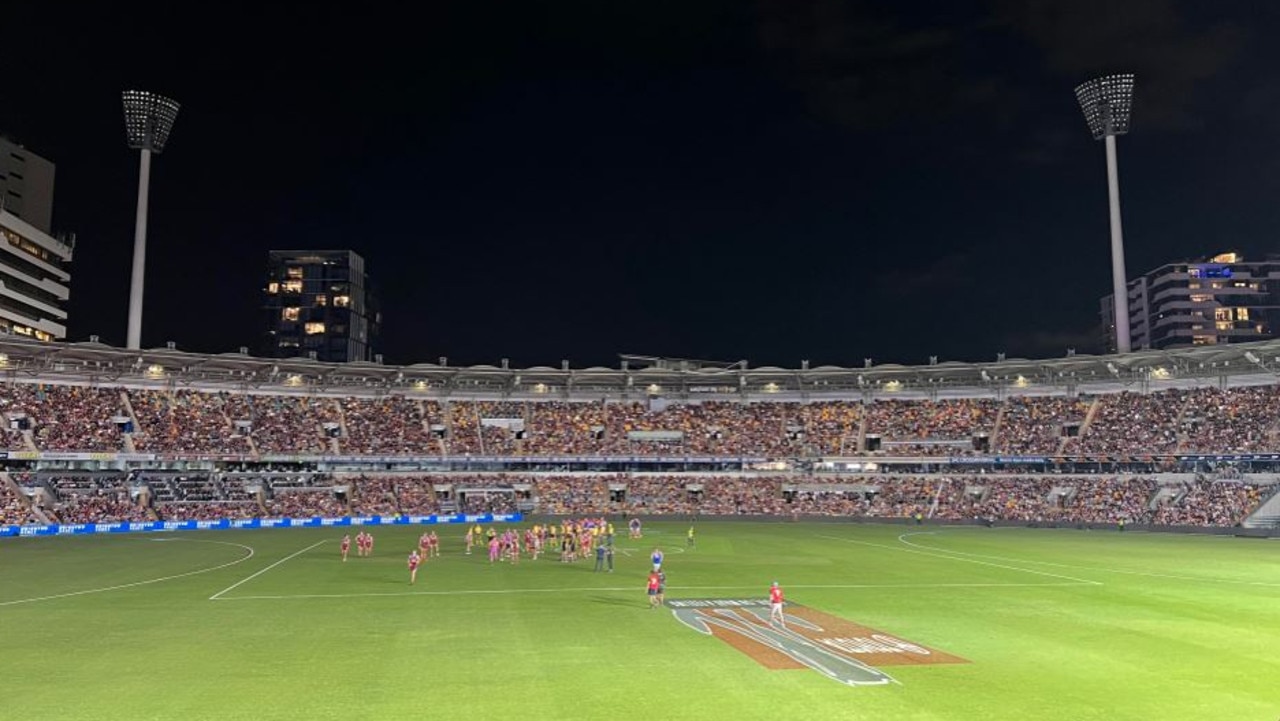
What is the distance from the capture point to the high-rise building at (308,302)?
7190 inches

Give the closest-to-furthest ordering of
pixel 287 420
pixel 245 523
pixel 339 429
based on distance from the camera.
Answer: pixel 245 523 → pixel 287 420 → pixel 339 429

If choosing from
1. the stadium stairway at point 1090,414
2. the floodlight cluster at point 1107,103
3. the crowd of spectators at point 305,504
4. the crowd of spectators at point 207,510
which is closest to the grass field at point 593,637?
the crowd of spectators at point 207,510

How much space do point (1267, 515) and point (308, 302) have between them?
172 m

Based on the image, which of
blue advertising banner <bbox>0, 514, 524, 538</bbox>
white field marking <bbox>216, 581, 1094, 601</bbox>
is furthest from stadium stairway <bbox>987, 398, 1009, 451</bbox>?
white field marking <bbox>216, 581, 1094, 601</bbox>

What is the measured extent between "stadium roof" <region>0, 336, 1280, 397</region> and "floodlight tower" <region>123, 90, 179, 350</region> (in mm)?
7745

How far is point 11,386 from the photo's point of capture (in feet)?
241

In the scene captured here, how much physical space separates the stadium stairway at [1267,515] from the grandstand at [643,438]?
0.27m

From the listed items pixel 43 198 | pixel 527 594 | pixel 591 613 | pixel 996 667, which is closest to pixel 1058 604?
pixel 996 667

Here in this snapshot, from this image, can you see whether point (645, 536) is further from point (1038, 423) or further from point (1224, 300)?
point (1224, 300)

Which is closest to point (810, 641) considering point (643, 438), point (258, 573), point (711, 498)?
point (258, 573)

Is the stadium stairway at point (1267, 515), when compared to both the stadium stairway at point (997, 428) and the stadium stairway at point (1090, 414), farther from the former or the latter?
the stadium stairway at point (997, 428)

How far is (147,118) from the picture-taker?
83125 millimetres

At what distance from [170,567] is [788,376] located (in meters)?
65.7

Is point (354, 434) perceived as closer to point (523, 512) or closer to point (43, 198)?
point (523, 512)
